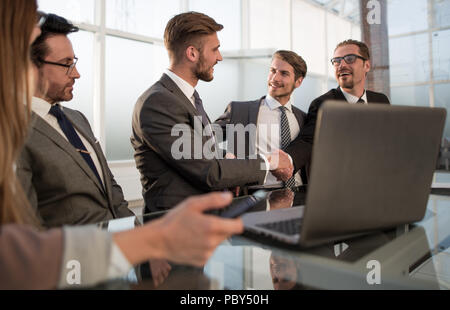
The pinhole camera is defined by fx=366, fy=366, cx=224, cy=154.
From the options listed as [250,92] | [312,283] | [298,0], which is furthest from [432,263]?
[298,0]

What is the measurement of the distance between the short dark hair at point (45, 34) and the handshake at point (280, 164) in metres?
1.31

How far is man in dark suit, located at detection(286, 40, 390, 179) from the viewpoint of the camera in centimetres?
290

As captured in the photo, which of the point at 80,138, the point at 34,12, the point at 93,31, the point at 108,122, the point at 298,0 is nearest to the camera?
the point at 34,12

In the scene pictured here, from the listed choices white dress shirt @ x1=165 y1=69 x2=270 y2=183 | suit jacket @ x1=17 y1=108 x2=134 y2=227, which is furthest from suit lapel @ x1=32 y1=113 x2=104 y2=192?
white dress shirt @ x1=165 y1=69 x2=270 y2=183

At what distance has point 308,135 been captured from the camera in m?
2.85

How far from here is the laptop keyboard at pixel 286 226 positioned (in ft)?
3.15

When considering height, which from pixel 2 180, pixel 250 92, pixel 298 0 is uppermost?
pixel 298 0

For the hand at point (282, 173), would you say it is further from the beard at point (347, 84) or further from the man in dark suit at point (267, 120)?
the beard at point (347, 84)

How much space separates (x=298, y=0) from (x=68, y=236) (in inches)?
335

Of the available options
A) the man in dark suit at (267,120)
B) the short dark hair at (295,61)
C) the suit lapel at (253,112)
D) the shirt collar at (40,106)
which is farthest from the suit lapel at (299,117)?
the shirt collar at (40,106)

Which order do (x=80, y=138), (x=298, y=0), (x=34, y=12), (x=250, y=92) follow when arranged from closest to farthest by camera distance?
(x=34, y=12)
(x=80, y=138)
(x=250, y=92)
(x=298, y=0)
